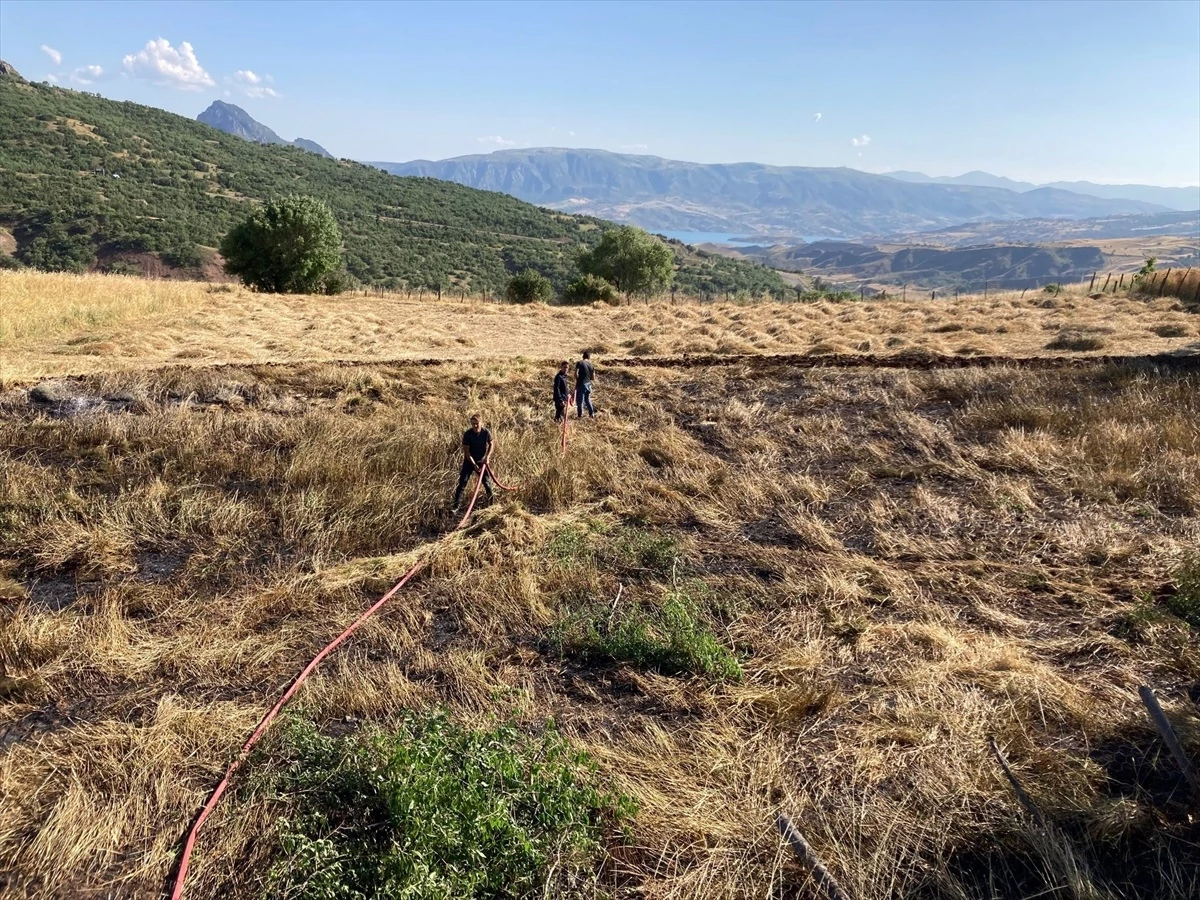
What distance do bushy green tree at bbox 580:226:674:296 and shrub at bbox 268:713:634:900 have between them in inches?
1720

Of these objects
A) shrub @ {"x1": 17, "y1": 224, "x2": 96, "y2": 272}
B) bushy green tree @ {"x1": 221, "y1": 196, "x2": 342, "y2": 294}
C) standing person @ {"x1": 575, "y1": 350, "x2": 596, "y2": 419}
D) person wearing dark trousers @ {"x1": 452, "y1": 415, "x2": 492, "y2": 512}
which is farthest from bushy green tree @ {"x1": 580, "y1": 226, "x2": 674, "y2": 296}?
person wearing dark trousers @ {"x1": 452, "y1": 415, "x2": 492, "y2": 512}

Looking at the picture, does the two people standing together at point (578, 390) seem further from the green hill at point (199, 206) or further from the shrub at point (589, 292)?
the green hill at point (199, 206)

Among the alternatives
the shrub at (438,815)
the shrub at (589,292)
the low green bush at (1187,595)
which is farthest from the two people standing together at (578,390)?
the shrub at (589,292)

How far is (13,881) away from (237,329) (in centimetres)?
2072

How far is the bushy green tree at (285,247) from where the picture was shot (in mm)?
35188

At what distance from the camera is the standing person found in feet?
40.9

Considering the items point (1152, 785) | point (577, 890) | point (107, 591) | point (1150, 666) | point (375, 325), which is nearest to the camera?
point (577, 890)

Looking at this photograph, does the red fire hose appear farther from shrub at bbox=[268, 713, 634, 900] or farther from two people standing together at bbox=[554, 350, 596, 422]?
two people standing together at bbox=[554, 350, 596, 422]

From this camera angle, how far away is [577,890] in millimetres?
3346

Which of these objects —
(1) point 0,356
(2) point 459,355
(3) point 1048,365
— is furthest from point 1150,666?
(1) point 0,356

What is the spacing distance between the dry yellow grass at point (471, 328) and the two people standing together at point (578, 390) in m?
7.08

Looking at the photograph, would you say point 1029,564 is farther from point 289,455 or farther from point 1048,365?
point 1048,365

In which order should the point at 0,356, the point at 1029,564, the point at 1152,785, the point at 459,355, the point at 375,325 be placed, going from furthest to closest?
the point at 375,325
the point at 459,355
the point at 0,356
the point at 1029,564
the point at 1152,785

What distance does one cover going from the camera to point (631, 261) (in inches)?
1813
